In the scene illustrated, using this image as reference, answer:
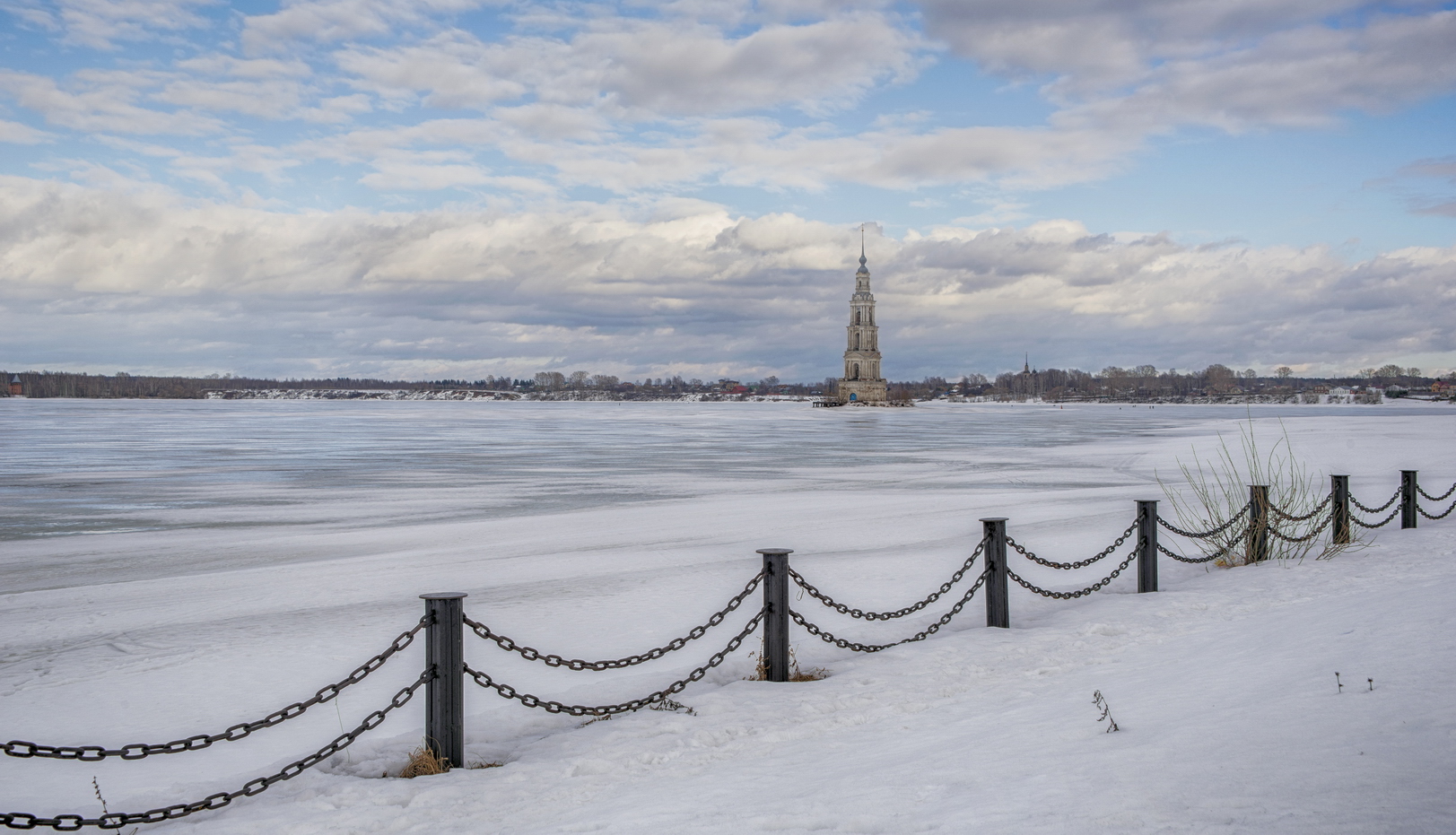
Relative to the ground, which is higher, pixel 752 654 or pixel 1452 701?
pixel 1452 701

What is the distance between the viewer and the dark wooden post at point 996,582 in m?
8.65

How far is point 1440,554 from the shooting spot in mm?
11250

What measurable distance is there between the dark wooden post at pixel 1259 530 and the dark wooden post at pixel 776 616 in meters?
7.39

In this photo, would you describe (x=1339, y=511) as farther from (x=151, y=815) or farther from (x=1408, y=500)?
(x=151, y=815)

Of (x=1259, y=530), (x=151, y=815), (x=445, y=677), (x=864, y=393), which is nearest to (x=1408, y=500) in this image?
(x=1259, y=530)

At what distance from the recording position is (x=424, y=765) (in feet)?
18.5

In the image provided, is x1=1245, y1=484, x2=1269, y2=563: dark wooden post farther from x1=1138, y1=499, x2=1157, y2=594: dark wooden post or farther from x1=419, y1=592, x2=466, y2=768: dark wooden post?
x1=419, y1=592, x2=466, y2=768: dark wooden post

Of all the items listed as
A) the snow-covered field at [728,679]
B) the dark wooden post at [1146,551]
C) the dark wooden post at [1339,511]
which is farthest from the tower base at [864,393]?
the dark wooden post at [1146,551]

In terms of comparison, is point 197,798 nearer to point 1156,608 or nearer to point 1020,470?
point 1156,608

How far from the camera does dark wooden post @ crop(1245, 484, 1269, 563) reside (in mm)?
11641

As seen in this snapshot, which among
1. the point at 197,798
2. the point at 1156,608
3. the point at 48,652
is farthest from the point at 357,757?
the point at 1156,608

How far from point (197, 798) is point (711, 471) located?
81.5ft

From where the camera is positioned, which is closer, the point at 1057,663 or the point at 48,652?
the point at 1057,663

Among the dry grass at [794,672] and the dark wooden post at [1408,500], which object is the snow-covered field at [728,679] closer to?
the dry grass at [794,672]
